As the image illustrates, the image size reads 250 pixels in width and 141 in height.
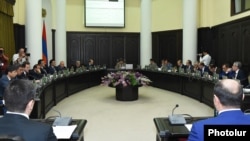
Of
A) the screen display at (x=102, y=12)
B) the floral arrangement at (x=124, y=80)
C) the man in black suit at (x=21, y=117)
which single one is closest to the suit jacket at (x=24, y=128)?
the man in black suit at (x=21, y=117)

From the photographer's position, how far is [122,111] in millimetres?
6883

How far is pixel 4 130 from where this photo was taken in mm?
1513

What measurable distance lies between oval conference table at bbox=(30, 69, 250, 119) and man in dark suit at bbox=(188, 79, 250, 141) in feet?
11.4

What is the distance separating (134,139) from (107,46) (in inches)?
400

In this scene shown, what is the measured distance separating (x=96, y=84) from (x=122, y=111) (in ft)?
16.1

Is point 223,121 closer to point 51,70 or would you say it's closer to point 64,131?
point 64,131

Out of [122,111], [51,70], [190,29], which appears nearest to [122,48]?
[190,29]

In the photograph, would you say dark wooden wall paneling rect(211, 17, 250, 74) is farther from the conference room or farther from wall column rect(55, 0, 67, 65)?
wall column rect(55, 0, 67, 65)

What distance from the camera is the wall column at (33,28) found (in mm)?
8883

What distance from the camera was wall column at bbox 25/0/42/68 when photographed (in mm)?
8883

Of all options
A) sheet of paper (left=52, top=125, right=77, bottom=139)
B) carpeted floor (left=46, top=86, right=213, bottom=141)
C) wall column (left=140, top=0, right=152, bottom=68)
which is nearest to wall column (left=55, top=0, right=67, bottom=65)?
carpeted floor (left=46, top=86, right=213, bottom=141)

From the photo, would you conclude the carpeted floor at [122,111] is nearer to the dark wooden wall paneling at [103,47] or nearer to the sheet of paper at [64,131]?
the sheet of paper at [64,131]

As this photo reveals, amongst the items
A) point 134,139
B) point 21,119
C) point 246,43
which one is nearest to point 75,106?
point 134,139

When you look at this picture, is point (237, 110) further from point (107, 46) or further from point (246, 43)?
point (107, 46)
